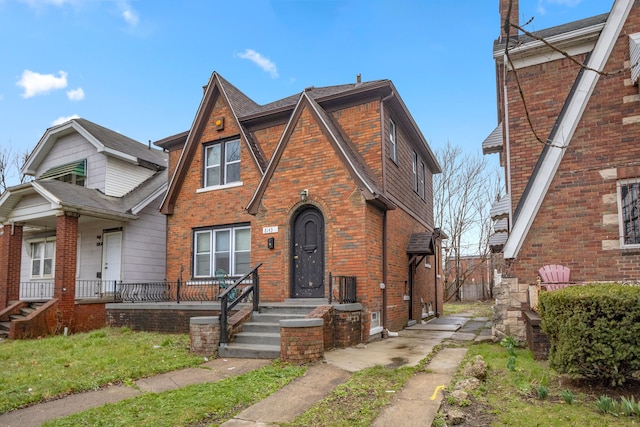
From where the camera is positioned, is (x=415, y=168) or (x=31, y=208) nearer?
(x=31, y=208)

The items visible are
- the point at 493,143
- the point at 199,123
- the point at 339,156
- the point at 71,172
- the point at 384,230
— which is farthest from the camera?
the point at 71,172

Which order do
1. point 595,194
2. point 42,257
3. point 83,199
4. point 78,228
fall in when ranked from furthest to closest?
point 42,257
point 78,228
point 83,199
point 595,194

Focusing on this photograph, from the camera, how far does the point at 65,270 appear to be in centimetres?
1373

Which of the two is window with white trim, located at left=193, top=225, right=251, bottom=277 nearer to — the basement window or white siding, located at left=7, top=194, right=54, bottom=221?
the basement window

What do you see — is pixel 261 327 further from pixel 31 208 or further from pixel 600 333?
pixel 31 208

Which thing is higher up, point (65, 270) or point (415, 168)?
point (415, 168)

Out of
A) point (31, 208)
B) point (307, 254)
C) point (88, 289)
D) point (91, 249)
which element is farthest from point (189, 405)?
point (91, 249)

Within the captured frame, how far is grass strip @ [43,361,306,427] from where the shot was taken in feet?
16.2

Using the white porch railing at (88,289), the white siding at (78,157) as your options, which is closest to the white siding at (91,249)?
the white porch railing at (88,289)

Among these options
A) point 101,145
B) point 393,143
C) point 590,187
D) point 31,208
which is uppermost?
point 101,145

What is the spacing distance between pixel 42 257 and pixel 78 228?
286 centimetres

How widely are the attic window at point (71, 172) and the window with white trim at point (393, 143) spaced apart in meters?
11.6

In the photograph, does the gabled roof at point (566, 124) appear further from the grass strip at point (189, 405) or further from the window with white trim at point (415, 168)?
the window with white trim at point (415, 168)

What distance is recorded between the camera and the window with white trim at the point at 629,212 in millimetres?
7949
